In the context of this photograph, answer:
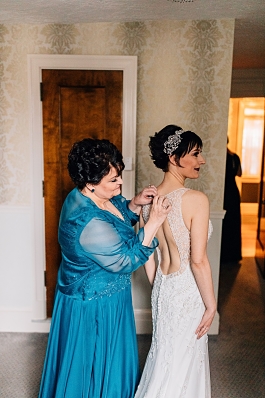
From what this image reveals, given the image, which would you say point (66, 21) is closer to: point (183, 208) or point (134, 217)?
point (134, 217)

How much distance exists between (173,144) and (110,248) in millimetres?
568

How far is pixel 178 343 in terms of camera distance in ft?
6.45

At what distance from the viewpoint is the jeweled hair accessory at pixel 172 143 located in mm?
1893

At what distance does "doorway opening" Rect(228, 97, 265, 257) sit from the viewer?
8922mm

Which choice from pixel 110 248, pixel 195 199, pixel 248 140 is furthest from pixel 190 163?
pixel 248 140

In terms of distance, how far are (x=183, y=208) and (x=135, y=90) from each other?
144cm

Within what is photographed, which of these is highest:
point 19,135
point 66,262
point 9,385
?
point 19,135

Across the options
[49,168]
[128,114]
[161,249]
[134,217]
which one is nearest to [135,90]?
[128,114]

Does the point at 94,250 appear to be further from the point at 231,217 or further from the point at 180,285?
the point at 231,217

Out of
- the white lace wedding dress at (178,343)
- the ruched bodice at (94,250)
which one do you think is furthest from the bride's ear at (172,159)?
the ruched bodice at (94,250)

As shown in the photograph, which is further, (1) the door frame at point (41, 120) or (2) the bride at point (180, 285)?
(1) the door frame at point (41, 120)

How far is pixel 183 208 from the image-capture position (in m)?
1.83

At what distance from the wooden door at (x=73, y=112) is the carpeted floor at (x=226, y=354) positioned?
1243mm

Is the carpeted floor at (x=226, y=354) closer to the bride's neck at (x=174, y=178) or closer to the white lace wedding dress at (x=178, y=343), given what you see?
the white lace wedding dress at (x=178, y=343)
